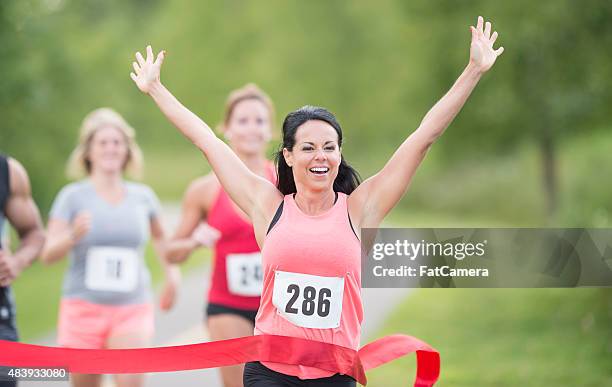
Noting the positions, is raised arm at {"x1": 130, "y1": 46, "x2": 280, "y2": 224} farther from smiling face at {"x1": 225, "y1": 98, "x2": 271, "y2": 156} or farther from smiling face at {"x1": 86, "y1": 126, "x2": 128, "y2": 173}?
smiling face at {"x1": 86, "y1": 126, "x2": 128, "y2": 173}

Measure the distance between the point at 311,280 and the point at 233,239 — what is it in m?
2.24

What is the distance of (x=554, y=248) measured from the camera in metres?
7.23

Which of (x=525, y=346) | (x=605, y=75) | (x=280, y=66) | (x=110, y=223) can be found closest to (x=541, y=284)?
(x=110, y=223)

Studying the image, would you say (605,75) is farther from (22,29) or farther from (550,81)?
(22,29)

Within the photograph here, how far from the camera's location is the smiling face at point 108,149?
24.4ft

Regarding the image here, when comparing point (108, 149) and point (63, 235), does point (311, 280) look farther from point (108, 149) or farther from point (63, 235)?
point (108, 149)

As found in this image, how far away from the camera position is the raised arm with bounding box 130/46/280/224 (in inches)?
185

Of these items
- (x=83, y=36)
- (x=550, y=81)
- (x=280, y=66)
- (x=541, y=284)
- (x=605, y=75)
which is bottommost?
(x=541, y=284)

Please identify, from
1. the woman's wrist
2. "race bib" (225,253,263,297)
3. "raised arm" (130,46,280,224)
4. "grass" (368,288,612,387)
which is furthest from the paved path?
the woman's wrist

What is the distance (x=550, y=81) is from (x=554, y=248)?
13.3 meters

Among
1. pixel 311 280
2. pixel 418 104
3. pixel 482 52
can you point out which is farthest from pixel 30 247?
pixel 418 104

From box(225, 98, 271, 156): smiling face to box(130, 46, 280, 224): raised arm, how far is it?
215 centimetres

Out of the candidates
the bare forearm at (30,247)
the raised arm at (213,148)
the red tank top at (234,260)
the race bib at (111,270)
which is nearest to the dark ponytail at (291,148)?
the raised arm at (213,148)

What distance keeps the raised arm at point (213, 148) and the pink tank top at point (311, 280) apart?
201mm
